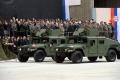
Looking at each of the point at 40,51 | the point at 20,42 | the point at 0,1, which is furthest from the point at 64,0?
the point at 40,51

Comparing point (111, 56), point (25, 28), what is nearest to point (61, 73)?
point (111, 56)

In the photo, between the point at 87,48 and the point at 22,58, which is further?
the point at 22,58

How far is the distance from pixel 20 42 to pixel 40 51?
3.17 meters

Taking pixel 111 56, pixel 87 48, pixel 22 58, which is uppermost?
pixel 87 48

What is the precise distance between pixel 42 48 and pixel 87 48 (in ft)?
10.3

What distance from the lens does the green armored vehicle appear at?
27.8 meters

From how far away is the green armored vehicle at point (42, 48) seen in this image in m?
27.8

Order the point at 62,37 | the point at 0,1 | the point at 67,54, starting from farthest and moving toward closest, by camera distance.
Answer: the point at 0,1
the point at 62,37
the point at 67,54

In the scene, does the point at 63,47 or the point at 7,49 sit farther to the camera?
the point at 7,49

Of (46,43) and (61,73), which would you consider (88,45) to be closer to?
(46,43)

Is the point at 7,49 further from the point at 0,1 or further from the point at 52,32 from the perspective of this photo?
the point at 0,1

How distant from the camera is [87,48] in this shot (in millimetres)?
26422

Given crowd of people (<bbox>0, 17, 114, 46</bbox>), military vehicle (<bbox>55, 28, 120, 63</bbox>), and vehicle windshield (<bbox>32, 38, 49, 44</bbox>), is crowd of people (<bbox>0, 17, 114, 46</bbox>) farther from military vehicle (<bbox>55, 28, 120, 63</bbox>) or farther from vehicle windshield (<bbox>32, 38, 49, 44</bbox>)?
military vehicle (<bbox>55, 28, 120, 63</bbox>)

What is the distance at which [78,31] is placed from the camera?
27.4 metres
